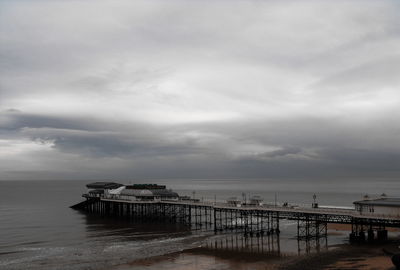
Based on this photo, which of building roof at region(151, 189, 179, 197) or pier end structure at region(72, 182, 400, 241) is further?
building roof at region(151, 189, 179, 197)

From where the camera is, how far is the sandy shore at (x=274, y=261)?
3972 centimetres

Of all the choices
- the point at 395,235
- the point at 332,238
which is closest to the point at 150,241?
the point at 332,238

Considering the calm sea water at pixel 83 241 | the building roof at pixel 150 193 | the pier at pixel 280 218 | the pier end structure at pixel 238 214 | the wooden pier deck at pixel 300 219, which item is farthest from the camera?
the building roof at pixel 150 193

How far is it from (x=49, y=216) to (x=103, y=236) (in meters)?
35.0

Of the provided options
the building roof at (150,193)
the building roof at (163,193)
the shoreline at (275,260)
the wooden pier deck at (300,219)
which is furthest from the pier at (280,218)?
the shoreline at (275,260)

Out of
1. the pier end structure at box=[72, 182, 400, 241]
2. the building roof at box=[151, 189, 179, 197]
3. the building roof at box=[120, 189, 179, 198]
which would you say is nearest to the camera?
the pier end structure at box=[72, 182, 400, 241]

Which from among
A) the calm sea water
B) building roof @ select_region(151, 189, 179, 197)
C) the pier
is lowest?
the calm sea water

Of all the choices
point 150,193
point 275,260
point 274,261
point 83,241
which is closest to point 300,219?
point 275,260

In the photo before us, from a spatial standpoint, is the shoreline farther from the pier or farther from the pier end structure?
the pier end structure

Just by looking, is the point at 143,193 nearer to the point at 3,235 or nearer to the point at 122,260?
the point at 3,235

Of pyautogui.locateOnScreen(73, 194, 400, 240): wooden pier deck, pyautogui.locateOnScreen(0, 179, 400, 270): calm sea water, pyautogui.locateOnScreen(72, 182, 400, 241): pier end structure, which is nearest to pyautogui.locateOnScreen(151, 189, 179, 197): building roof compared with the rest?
pyautogui.locateOnScreen(72, 182, 400, 241): pier end structure

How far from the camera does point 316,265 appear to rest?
4022cm

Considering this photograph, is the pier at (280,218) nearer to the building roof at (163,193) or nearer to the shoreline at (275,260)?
the building roof at (163,193)

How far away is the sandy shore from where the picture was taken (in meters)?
39.7
